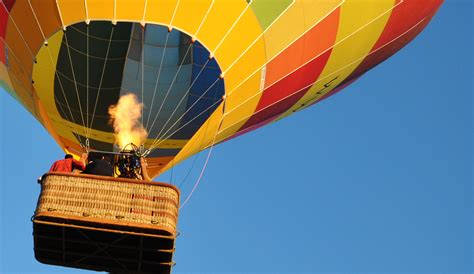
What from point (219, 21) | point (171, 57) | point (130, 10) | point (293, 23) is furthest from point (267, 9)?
point (130, 10)

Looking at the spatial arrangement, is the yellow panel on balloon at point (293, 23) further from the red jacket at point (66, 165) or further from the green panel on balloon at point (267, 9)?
the red jacket at point (66, 165)

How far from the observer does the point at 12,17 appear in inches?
405

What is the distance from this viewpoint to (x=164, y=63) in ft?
34.0

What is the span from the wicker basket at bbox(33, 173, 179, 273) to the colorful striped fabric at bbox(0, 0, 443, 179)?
1.89 meters

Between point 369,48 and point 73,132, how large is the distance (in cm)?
357

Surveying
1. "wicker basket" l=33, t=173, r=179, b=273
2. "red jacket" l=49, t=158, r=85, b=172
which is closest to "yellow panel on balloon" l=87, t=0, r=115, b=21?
"red jacket" l=49, t=158, r=85, b=172

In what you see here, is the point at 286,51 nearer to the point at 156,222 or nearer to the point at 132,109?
the point at 132,109

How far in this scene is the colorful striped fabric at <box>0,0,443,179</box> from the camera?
9.93 meters

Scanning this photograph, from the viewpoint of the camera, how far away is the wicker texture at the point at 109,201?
855 centimetres

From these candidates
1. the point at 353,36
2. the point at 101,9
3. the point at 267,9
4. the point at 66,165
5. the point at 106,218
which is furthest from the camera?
the point at 353,36

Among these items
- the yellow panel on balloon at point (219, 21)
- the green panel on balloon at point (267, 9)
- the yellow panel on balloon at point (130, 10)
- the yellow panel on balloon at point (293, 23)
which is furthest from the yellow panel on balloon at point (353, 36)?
the yellow panel on balloon at point (130, 10)

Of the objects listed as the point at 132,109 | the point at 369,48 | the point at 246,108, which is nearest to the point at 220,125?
the point at 246,108

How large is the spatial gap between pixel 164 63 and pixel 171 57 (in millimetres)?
107

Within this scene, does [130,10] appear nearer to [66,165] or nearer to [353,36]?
[66,165]
